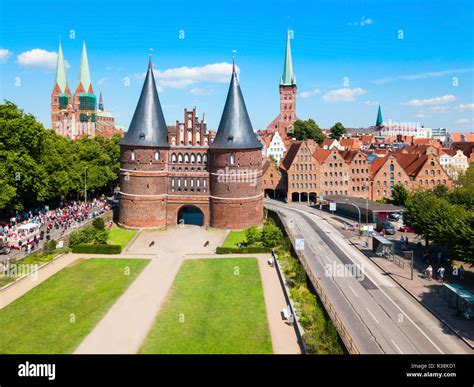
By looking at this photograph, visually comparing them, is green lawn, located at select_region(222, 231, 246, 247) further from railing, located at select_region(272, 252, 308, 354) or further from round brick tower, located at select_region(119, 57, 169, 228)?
round brick tower, located at select_region(119, 57, 169, 228)

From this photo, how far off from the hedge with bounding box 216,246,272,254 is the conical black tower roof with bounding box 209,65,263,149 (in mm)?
13517

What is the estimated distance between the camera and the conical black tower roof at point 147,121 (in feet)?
173

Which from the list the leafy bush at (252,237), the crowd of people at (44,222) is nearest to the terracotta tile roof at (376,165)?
the leafy bush at (252,237)

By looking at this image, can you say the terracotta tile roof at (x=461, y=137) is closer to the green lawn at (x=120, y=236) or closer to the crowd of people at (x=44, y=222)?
the crowd of people at (x=44, y=222)

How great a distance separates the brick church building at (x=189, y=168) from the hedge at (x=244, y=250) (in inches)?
373

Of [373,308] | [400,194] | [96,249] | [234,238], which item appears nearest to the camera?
[373,308]

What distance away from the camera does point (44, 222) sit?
5347 cm

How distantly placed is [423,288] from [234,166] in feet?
86.7

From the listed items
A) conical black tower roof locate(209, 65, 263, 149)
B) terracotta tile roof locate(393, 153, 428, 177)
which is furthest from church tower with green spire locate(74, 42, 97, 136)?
conical black tower roof locate(209, 65, 263, 149)

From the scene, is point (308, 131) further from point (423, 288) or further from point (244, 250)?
point (423, 288)

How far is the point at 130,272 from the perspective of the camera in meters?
37.2

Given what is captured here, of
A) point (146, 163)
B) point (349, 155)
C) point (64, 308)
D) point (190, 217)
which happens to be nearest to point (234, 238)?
point (190, 217)

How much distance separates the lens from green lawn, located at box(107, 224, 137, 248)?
47500 mm
